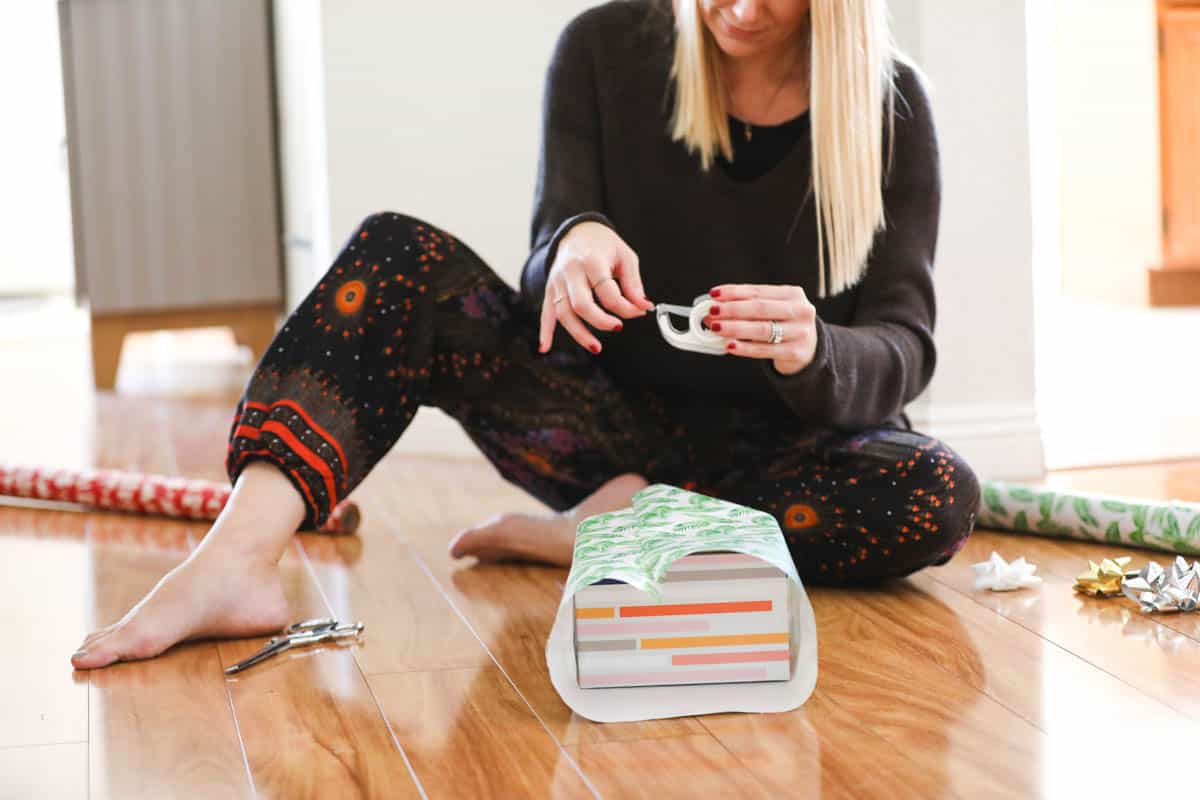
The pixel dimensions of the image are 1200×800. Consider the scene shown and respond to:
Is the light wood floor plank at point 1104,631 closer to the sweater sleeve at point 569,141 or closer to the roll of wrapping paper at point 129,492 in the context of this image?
the sweater sleeve at point 569,141

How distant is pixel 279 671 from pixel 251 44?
2.38 meters

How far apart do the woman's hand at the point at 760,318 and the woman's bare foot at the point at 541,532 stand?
352 millimetres

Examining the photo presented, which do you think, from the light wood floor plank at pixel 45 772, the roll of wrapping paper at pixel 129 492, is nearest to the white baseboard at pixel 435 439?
the roll of wrapping paper at pixel 129 492

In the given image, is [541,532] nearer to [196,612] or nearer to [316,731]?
[196,612]

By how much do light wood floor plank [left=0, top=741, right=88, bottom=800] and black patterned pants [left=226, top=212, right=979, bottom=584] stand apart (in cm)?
33

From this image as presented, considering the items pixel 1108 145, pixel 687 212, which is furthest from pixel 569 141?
pixel 1108 145

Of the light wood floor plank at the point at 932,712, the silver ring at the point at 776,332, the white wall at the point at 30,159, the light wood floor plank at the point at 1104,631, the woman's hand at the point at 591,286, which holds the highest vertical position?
the white wall at the point at 30,159

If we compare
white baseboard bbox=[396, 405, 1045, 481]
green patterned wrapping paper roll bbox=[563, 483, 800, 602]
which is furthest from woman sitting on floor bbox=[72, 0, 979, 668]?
white baseboard bbox=[396, 405, 1045, 481]

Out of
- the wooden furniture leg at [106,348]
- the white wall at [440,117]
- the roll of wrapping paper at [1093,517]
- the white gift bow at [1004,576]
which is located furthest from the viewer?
the wooden furniture leg at [106,348]

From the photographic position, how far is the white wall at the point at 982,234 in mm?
1916

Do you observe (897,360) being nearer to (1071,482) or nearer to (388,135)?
(1071,482)

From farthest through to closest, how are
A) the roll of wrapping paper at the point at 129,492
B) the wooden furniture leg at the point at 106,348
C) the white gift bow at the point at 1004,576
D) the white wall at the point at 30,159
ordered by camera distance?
the white wall at the point at 30,159
the wooden furniture leg at the point at 106,348
the roll of wrapping paper at the point at 129,492
the white gift bow at the point at 1004,576

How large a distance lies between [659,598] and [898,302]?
0.48 metres

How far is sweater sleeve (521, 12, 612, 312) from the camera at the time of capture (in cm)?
143
